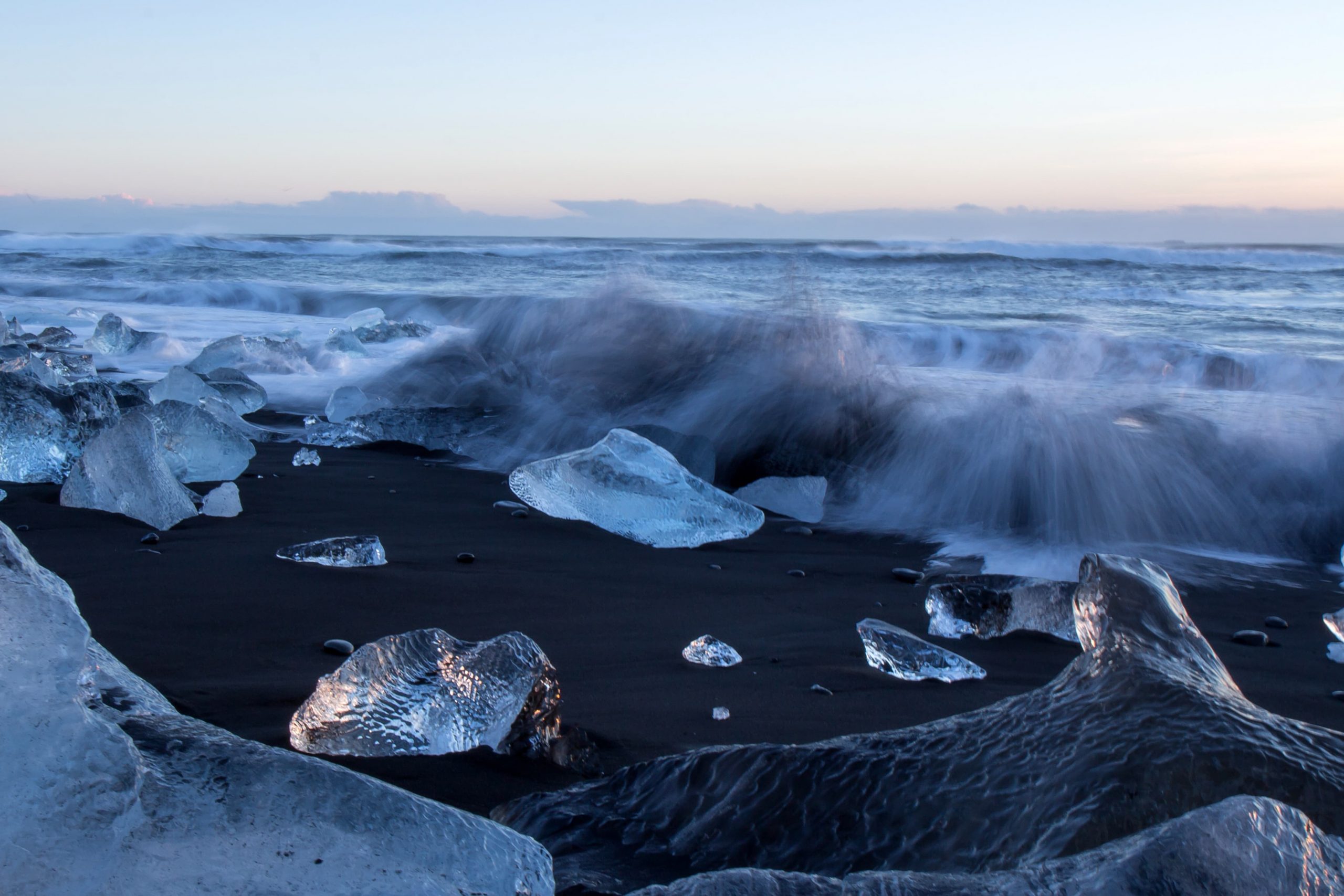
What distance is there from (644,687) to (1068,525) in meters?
1.95

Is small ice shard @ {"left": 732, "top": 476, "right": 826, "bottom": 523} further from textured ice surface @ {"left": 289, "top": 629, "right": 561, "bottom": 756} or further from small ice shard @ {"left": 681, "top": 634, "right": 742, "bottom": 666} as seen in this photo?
textured ice surface @ {"left": 289, "top": 629, "right": 561, "bottom": 756}

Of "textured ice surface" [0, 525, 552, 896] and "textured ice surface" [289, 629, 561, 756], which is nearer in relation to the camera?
"textured ice surface" [0, 525, 552, 896]

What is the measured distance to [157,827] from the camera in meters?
0.82

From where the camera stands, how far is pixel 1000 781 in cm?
104

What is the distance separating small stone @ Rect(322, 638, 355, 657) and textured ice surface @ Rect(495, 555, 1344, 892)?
26.0 inches

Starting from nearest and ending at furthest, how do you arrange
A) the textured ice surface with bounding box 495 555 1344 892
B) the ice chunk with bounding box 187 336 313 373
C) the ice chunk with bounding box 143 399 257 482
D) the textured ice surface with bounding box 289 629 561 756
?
the textured ice surface with bounding box 495 555 1344 892
the textured ice surface with bounding box 289 629 561 756
the ice chunk with bounding box 143 399 257 482
the ice chunk with bounding box 187 336 313 373

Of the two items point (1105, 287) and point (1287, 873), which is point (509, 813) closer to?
point (1287, 873)

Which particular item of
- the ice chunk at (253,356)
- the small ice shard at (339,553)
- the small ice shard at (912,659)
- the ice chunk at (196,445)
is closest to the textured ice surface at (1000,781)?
the small ice shard at (912,659)

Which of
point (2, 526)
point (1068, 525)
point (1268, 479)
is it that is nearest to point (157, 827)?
point (2, 526)

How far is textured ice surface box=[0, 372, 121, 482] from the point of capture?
2.82 meters

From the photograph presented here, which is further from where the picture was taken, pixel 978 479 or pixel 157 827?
pixel 978 479

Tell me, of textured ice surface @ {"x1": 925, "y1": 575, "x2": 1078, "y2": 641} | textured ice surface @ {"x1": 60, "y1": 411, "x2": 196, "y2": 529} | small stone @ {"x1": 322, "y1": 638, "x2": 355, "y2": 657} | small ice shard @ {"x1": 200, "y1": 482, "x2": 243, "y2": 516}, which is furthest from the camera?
small ice shard @ {"x1": 200, "y1": 482, "x2": 243, "y2": 516}

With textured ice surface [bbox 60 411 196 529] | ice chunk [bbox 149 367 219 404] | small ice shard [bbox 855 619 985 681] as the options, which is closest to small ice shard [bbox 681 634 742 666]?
small ice shard [bbox 855 619 985 681]

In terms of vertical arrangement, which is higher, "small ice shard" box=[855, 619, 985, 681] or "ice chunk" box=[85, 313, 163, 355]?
"ice chunk" box=[85, 313, 163, 355]
